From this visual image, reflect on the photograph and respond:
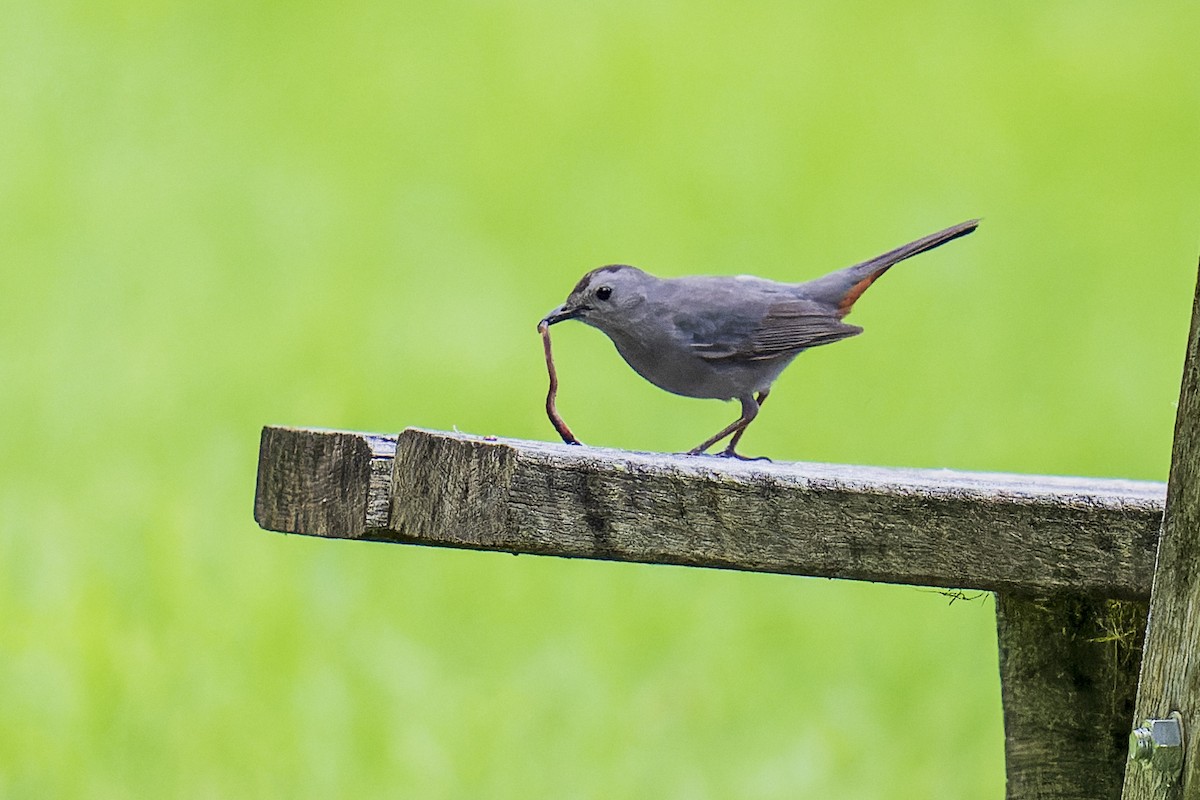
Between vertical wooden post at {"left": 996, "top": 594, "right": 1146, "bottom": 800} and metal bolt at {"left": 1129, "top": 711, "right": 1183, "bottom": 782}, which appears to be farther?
vertical wooden post at {"left": 996, "top": 594, "right": 1146, "bottom": 800}

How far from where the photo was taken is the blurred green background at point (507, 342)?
5.88m

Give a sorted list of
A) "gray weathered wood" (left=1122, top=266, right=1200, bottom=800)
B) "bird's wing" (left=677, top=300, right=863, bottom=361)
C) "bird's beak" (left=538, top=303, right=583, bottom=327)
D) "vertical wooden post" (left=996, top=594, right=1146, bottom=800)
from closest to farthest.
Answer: "gray weathered wood" (left=1122, top=266, right=1200, bottom=800) < "vertical wooden post" (left=996, top=594, right=1146, bottom=800) < "bird's beak" (left=538, top=303, right=583, bottom=327) < "bird's wing" (left=677, top=300, right=863, bottom=361)

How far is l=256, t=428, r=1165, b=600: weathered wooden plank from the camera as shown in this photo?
2.47m

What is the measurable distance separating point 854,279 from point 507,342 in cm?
299

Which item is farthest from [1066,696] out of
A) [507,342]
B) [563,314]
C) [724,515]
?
[507,342]

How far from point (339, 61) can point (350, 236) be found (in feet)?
3.12

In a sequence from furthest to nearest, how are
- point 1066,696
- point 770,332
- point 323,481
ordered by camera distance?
point 770,332 → point 1066,696 → point 323,481

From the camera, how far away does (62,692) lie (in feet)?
18.9

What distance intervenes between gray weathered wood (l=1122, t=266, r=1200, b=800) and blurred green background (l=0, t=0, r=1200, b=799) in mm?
3835

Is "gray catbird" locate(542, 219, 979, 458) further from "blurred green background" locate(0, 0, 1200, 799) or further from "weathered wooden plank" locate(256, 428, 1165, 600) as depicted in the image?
"blurred green background" locate(0, 0, 1200, 799)

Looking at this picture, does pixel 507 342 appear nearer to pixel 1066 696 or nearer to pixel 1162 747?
pixel 1066 696

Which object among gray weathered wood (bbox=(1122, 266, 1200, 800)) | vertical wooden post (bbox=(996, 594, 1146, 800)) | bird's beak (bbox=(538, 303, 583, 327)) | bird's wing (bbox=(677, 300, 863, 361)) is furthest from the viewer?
bird's wing (bbox=(677, 300, 863, 361))

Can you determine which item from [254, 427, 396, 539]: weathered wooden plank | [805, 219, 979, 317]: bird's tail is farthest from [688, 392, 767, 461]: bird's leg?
[254, 427, 396, 539]: weathered wooden plank

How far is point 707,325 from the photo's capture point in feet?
12.3
